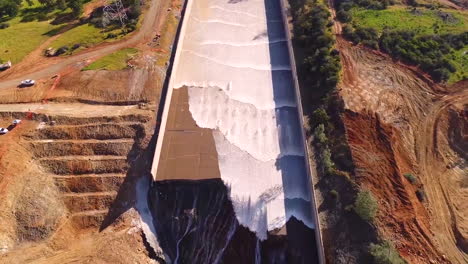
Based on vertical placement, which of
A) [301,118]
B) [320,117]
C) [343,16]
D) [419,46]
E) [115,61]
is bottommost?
[301,118]

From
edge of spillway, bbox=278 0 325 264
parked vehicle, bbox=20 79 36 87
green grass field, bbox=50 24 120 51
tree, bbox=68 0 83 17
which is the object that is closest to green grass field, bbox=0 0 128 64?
green grass field, bbox=50 24 120 51

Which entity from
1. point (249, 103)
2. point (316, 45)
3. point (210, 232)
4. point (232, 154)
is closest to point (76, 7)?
point (249, 103)

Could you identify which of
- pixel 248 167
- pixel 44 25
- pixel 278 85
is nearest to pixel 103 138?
pixel 248 167

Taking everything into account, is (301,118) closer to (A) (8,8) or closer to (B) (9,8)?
(B) (9,8)

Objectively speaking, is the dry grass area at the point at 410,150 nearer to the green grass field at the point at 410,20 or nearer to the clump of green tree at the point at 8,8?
the green grass field at the point at 410,20

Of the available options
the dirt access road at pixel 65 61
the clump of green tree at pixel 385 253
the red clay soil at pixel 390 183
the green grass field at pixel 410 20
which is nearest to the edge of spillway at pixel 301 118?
→ the clump of green tree at pixel 385 253

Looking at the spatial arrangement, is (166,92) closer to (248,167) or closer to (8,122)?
(248,167)
